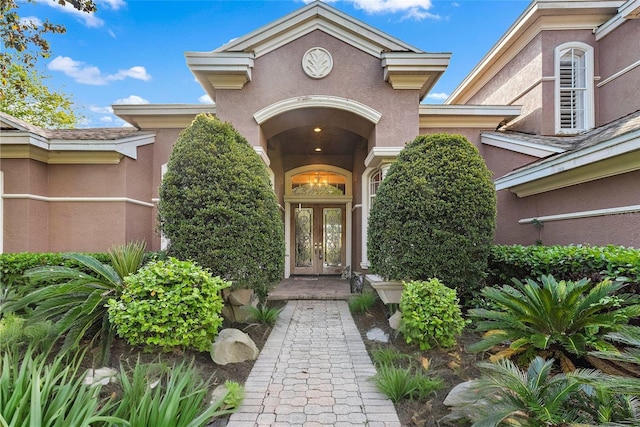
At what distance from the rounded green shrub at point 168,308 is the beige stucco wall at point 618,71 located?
10344 millimetres

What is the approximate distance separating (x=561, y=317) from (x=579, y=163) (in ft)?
10.2

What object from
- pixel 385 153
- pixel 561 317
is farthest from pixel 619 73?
pixel 561 317

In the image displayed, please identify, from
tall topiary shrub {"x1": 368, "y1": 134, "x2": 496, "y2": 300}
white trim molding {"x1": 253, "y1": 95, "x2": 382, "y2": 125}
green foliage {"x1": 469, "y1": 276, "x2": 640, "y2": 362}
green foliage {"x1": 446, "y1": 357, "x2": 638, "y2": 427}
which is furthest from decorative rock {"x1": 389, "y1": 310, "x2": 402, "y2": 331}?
white trim molding {"x1": 253, "y1": 95, "x2": 382, "y2": 125}

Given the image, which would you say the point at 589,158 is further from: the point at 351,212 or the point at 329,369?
the point at 351,212

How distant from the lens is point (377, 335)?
17.1 feet

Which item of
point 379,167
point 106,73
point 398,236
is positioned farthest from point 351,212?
point 106,73

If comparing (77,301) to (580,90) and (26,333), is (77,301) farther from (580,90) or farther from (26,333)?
(580,90)

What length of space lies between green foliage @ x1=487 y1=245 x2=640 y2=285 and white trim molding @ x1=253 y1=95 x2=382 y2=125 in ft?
12.9

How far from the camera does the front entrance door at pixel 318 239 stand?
38.3ft

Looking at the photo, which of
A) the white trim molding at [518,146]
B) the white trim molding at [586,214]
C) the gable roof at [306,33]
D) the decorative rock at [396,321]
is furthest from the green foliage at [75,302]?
the white trim molding at [518,146]

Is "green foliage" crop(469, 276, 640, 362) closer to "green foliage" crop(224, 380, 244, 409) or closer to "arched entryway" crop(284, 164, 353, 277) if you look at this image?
"green foliage" crop(224, 380, 244, 409)

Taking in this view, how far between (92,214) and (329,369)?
673 centimetres

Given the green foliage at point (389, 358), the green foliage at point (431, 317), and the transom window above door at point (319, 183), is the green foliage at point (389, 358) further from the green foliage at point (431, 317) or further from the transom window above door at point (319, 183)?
the transom window above door at point (319, 183)

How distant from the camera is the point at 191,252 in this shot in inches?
189
